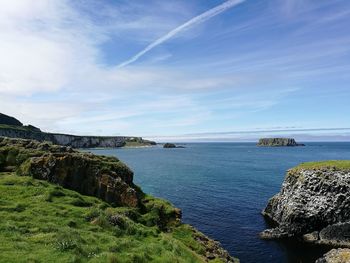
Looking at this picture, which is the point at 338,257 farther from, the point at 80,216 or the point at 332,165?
the point at 80,216

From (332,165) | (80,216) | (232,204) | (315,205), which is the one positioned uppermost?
(332,165)

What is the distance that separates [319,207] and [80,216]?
141 feet

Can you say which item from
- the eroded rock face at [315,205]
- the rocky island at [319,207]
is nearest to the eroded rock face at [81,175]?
the rocky island at [319,207]

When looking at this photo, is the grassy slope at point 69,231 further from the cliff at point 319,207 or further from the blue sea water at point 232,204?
the cliff at point 319,207

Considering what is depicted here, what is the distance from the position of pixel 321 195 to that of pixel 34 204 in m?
46.9

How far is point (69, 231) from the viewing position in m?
24.3

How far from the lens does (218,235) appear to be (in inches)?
2219

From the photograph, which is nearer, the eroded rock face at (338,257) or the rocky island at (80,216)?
the rocky island at (80,216)

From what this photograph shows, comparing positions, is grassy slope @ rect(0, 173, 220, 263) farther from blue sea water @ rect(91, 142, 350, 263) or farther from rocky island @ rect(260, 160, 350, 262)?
rocky island @ rect(260, 160, 350, 262)

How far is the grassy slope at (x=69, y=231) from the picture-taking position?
69.8 feet

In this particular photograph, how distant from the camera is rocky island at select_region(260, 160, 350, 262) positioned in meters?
54.2

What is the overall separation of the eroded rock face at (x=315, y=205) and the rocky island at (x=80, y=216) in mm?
24728

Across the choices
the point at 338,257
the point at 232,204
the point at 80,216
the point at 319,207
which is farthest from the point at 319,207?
the point at 80,216

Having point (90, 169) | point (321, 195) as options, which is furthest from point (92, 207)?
point (321, 195)
